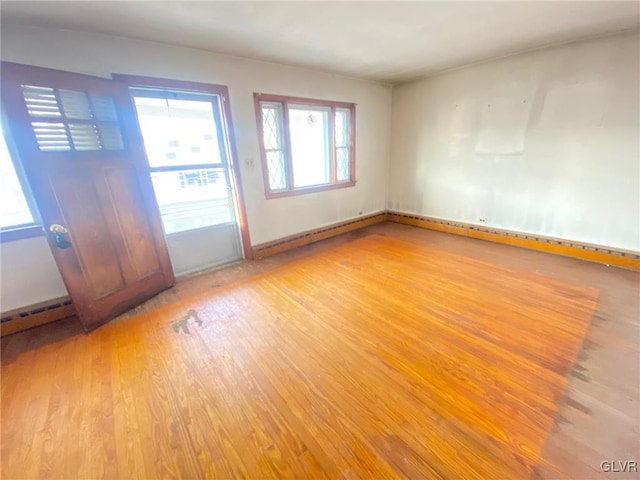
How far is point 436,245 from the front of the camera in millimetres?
3980

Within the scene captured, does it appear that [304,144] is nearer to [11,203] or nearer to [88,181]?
[88,181]

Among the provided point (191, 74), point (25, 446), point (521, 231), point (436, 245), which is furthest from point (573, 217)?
point (25, 446)

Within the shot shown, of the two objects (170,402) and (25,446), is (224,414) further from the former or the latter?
(25,446)

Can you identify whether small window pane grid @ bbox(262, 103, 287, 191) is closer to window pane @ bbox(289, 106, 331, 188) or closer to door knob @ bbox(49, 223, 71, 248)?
window pane @ bbox(289, 106, 331, 188)

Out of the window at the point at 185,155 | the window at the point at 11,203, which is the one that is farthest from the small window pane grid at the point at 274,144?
the window at the point at 11,203

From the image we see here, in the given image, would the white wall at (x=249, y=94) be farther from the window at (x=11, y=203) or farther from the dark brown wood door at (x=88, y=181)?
the dark brown wood door at (x=88, y=181)

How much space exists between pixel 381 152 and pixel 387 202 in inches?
39.3

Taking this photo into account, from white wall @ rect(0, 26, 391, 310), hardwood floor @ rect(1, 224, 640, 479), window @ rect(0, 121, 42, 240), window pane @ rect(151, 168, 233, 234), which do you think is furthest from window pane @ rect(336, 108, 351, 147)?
window @ rect(0, 121, 42, 240)

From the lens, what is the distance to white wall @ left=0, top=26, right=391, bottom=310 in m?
2.19

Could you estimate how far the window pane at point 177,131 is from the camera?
9.05 feet

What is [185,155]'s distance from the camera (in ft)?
9.96

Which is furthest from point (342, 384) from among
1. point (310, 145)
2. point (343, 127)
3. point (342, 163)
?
point (343, 127)

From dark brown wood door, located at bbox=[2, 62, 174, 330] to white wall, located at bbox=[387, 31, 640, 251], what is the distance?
4.19 m

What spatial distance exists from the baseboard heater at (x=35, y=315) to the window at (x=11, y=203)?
2.12ft
